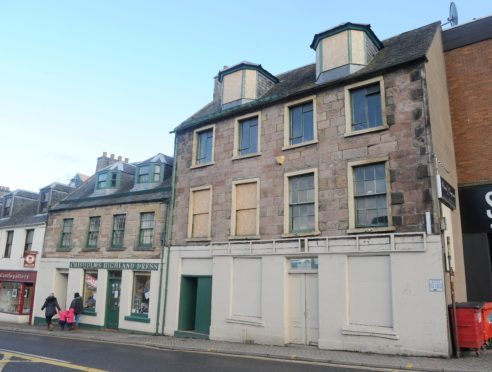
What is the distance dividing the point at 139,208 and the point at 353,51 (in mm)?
12115

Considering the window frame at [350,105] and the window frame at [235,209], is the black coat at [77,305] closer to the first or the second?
the window frame at [235,209]

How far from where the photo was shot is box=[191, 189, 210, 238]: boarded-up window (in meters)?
17.4

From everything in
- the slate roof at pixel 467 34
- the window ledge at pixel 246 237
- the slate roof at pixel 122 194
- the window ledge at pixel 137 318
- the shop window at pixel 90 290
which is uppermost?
the slate roof at pixel 467 34

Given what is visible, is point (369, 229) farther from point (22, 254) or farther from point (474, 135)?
point (22, 254)

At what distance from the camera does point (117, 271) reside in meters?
20.1

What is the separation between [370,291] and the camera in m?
12.7

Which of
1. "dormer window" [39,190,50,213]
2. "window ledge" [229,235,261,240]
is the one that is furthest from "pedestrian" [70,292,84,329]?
"window ledge" [229,235,261,240]

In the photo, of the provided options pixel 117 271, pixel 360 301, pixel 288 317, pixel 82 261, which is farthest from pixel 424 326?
pixel 82 261

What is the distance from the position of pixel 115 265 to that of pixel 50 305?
402cm

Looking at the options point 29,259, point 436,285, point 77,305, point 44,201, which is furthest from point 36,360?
point 44,201

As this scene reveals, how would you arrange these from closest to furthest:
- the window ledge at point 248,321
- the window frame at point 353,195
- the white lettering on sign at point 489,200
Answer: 1. the window frame at point 353,195
2. the white lettering on sign at point 489,200
3. the window ledge at point 248,321

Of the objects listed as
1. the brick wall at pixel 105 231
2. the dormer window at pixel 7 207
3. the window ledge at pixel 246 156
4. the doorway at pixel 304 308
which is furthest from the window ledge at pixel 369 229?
the dormer window at pixel 7 207

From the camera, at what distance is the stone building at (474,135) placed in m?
14.3

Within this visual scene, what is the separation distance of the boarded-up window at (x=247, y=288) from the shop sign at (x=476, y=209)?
763 centimetres
